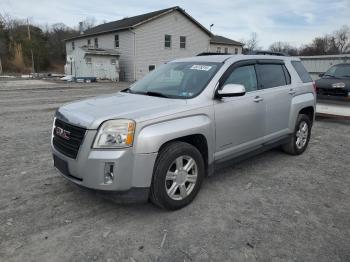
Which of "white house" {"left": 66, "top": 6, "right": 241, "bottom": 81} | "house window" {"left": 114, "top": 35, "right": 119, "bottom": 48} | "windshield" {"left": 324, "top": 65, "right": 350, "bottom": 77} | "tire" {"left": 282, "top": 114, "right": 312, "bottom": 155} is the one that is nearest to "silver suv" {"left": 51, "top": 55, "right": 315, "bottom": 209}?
"tire" {"left": 282, "top": 114, "right": 312, "bottom": 155}

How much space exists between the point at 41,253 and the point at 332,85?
30.1ft

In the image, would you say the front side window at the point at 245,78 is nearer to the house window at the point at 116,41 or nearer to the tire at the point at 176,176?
the tire at the point at 176,176

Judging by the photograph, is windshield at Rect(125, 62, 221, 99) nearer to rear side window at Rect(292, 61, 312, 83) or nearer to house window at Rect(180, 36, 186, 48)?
rear side window at Rect(292, 61, 312, 83)

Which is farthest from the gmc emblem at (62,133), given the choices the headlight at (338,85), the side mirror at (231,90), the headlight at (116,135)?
the headlight at (338,85)

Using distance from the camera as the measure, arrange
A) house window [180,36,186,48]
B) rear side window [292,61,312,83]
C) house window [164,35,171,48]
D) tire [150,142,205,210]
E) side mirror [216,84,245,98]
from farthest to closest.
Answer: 1. house window [180,36,186,48]
2. house window [164,35,171,48]
3. rear side window [292,61,312,83]
4. side mirror [216,84,245,98]
5. tire [150,142,205,210]

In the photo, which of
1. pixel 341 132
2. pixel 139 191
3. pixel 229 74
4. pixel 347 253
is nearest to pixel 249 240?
pixel 347 253

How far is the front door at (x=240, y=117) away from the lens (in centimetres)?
394

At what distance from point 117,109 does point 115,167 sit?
0.69 m

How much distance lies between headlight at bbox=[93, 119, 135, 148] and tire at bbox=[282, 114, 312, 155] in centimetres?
355

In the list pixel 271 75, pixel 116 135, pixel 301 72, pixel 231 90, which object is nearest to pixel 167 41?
pixel 301 72

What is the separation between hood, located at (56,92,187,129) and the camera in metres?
3.14

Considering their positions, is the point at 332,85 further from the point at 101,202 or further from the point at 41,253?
the point at 41,253

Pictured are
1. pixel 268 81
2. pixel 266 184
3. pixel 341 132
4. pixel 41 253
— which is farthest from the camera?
pixel 341 132

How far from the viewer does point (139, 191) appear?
3.18m
